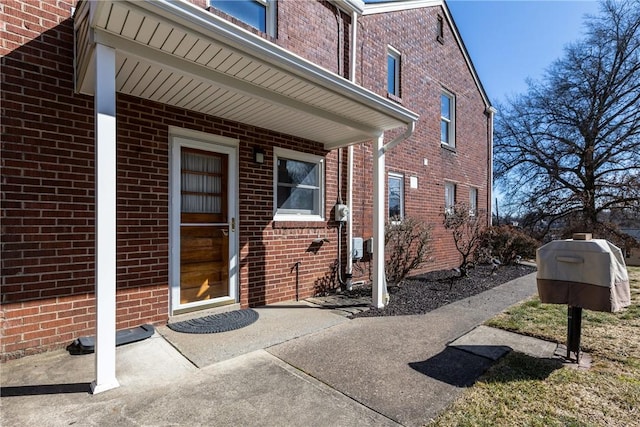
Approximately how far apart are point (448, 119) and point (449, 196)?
87.9 inches

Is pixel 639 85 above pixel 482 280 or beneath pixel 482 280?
above

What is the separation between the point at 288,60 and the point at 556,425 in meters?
3.66

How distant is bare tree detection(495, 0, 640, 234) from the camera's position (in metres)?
14.1

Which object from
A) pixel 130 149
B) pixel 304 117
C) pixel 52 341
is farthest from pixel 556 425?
pixel 130 149

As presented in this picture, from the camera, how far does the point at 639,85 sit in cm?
1428

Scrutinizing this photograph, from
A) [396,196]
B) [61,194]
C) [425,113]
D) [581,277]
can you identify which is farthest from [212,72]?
[425,113]

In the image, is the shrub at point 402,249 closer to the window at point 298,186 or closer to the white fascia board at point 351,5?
the window at point 298,186

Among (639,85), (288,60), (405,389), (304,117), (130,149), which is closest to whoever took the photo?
(405,389)

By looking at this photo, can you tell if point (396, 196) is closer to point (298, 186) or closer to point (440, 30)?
point (298, 186)

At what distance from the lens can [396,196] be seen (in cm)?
762

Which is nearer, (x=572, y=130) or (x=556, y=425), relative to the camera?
(x=556, y=425)

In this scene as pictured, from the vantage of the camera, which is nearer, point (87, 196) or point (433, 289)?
point (87, 196)

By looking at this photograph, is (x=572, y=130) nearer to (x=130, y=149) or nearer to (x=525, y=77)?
(x=525, y=77)

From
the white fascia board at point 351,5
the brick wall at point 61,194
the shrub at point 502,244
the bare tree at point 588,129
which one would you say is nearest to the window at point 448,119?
the shrub at point 502,244
